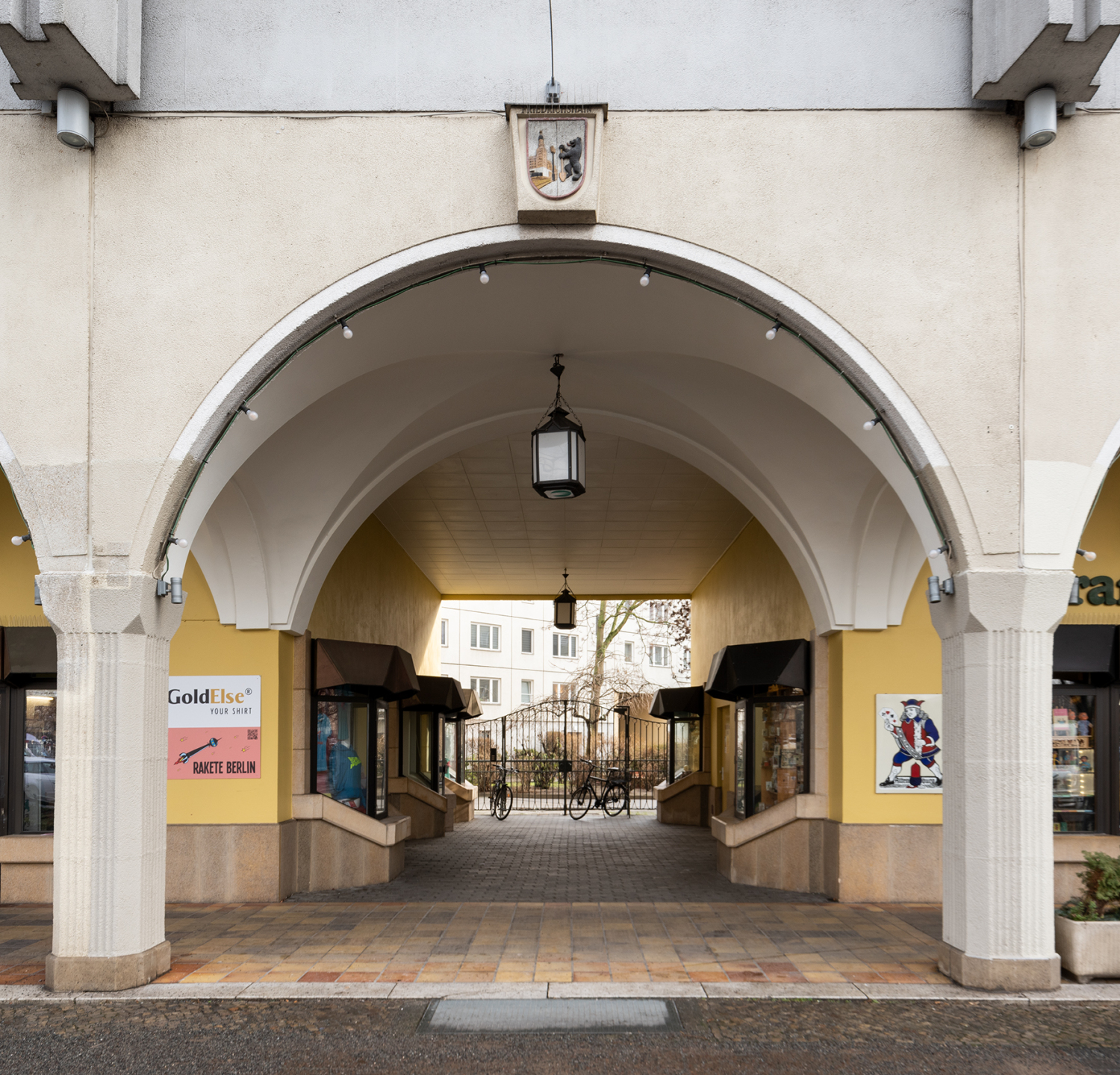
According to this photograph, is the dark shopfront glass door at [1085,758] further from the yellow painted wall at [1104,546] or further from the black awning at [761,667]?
the black awning at [761,667]

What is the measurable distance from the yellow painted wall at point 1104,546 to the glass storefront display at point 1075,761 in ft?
2.32

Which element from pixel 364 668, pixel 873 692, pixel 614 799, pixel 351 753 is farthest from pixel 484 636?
pixel 873 692

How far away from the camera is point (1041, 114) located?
21.1 feet

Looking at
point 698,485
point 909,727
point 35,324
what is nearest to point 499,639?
point 698,485

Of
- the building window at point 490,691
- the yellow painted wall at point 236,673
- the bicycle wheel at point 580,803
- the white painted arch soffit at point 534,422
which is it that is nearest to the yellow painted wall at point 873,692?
the white painted arch soffit at point 534,422

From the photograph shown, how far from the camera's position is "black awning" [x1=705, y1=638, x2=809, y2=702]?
10445 mm

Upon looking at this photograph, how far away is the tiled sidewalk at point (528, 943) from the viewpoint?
669cm

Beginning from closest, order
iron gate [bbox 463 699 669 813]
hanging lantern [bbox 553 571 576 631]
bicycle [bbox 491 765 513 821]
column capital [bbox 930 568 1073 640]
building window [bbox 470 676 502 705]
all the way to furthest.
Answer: column capital [bbox 930 568 1073 640] → hanging lantern [bbox 553 571 576 631] → bicycle [bbox 491 765 513 821] → iron gate [bbox 463 699 669 813] → building window [bbox 470 676 502 705]

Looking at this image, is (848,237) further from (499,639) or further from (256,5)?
(499,639)

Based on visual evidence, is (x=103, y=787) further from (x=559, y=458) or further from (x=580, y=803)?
(x=580, y=803)

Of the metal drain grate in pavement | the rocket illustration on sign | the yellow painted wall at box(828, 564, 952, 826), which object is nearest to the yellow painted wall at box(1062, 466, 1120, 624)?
the yellow painted wall at box(828, 564, 952, 826)

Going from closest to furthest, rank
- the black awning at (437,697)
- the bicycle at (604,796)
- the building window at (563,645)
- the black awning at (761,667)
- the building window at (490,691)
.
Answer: the black awning at (761,667)
the black awning at (437,697)
the bicycle at (604,796)
the building window at (490,691)
the building window at (563,645)

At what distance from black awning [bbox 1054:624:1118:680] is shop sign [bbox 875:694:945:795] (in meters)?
1.15

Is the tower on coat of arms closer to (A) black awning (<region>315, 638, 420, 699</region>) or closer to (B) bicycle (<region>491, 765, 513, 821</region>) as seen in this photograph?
(A) black awning (<region>315, 638, 420, 699</region>)
